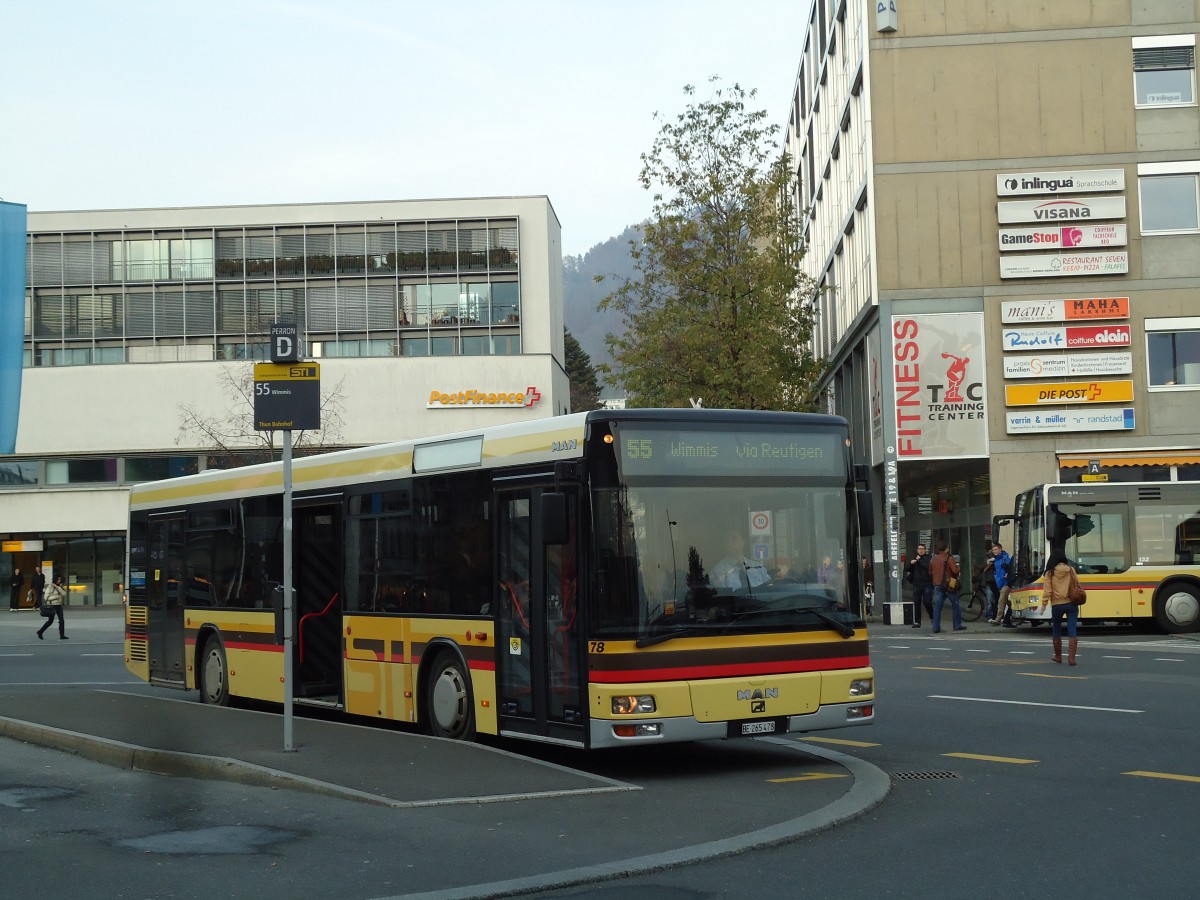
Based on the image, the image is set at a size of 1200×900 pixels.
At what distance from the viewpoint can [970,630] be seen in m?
33.3

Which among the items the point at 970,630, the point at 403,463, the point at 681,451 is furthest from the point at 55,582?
the point at 681,451

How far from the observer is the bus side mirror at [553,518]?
1045 centimetres

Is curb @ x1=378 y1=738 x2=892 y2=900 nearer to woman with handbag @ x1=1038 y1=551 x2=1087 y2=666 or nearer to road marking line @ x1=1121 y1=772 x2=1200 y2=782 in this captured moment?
road marking line @ x1=1121 y1=772 x2=1200 y2=782

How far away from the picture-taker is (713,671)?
34.8 feet

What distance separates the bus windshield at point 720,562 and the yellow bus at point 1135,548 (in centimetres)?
1940

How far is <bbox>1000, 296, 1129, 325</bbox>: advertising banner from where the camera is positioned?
38.7 metres

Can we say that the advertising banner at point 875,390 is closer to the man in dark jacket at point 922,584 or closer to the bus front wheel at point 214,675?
the man in dark jacket at point 922,584

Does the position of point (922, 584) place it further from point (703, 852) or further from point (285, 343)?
point (703, 852)

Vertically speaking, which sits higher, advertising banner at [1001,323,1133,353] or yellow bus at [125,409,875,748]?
advertising banner at [1001,323,1133,353]

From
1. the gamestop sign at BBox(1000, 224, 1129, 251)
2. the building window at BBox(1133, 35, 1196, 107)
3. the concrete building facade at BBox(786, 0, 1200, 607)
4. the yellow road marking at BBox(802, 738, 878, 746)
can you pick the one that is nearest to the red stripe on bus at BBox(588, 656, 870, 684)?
the yellow road marking at BBox(802, 738, 878, 746)

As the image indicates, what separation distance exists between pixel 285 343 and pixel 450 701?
3297 millimetres

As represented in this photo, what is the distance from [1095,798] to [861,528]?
2.79 metres

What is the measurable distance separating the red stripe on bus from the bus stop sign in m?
3.34

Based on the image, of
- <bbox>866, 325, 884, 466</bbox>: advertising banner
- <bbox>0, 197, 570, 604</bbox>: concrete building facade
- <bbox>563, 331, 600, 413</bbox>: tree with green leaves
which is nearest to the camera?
<bbox>866, 325, 884, 466</bbox>: advertising banner
